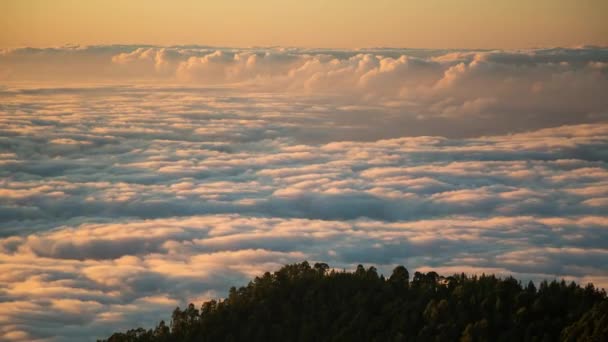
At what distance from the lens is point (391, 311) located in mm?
92438

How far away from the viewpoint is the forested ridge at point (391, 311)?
83.6 meters

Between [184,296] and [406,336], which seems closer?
[406,336]

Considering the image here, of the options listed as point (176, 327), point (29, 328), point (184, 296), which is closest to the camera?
point (176, 327)

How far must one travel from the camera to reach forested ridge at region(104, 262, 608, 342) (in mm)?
83562

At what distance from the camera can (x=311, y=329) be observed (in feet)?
299

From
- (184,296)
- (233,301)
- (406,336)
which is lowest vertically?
(406,336)

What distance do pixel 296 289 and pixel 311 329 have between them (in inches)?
487

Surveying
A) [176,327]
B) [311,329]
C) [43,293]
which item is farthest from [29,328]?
[311,329]

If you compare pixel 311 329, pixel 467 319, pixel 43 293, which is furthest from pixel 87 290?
pixel 467 319

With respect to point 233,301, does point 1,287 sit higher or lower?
higher

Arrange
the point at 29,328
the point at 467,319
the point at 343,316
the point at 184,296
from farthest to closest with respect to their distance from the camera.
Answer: the point at 184,296 → the point at 29,328 → the point at 343,316 → the point at 467,319

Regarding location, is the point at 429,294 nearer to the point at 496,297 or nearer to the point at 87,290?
the point at 496,297

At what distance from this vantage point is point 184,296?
180 meters

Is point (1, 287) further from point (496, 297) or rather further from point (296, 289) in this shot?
point (496, 297)
